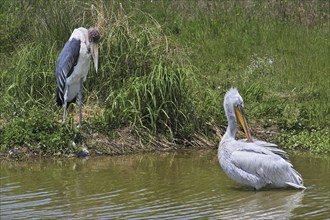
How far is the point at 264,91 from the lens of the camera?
12.2 m

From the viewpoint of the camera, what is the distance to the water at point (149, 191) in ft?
25.2

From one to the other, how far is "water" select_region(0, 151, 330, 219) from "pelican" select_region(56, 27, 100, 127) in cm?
129

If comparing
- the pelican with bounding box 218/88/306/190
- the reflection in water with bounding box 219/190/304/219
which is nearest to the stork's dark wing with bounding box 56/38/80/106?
the pelican with bounding box 218/88/306/190

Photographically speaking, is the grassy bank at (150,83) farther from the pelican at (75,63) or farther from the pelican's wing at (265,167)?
the pelican's wing at (265,167)

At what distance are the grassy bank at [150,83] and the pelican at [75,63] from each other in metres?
0.27

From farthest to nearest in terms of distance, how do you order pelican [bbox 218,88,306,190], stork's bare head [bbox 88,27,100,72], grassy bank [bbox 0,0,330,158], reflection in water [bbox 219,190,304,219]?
stork's bare head [bbox 88,27,100,72]
grassy bank [bbox 0,0,330,158]
pelican [bbox 218,88,306,190]
reflection in water [bbox 219,190,304,219]

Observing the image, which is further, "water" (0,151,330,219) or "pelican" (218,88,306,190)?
"pelican" (218,88,306,190)

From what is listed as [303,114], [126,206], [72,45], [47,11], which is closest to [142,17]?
[47,11]

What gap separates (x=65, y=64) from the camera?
11242mm

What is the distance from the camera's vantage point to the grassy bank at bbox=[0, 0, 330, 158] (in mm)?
10711

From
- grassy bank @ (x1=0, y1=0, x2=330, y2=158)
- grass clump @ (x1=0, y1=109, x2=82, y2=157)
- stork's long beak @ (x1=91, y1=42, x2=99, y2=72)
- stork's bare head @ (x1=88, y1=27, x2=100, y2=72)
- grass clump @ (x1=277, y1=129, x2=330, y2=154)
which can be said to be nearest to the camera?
grass clump @ (x1=0, y1=109, x2=82, y2=157)

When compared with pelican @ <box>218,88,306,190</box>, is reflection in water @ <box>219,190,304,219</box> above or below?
below

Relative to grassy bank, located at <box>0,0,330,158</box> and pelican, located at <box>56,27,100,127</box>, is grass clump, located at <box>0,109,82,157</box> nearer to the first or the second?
grassy bank, located at <box>0,0,330,158</box>

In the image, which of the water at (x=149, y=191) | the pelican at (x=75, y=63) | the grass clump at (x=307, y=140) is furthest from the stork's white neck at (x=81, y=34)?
the grass clump at (x=307, y=140)
